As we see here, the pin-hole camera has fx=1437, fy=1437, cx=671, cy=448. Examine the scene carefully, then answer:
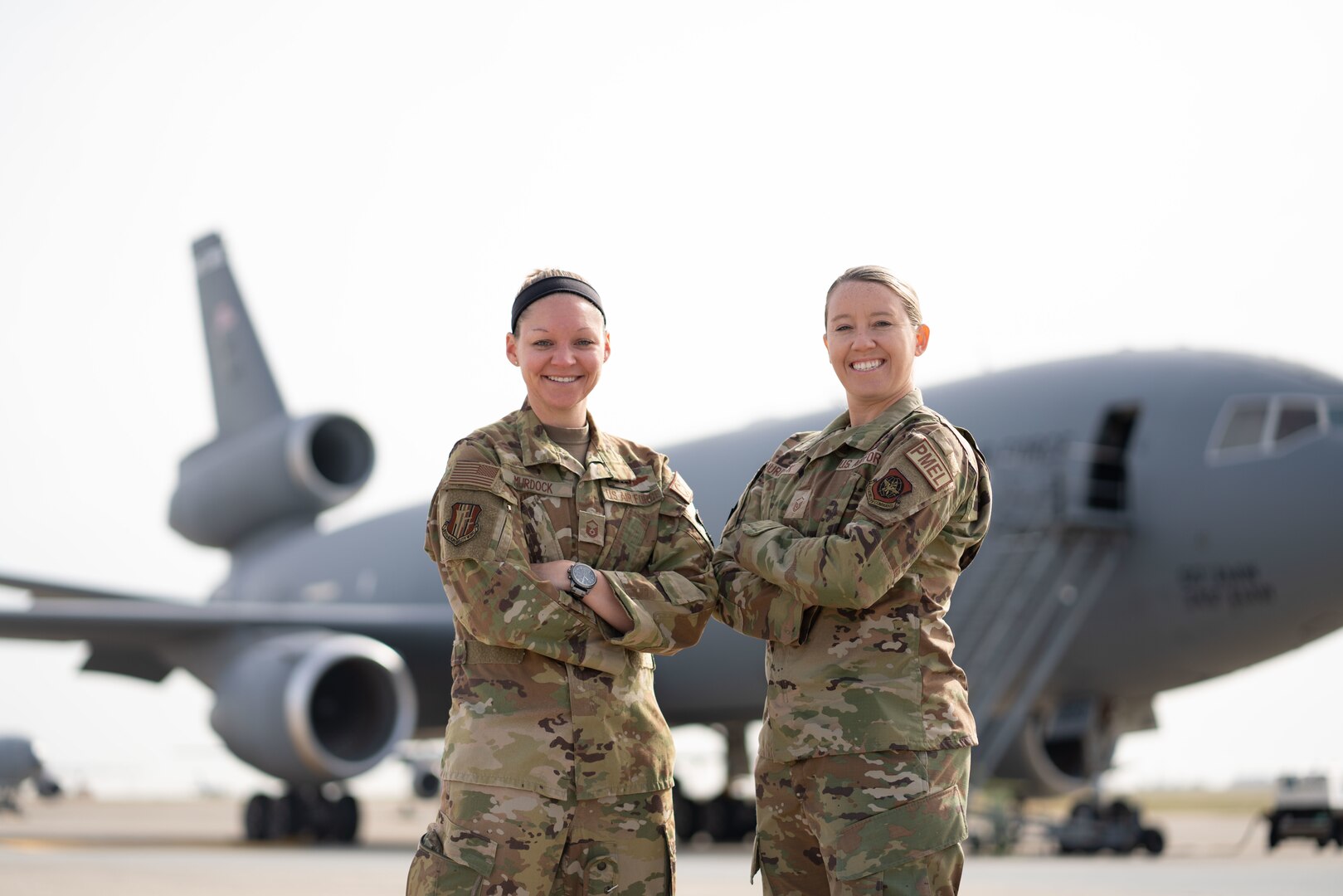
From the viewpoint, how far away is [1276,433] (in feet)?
29.6

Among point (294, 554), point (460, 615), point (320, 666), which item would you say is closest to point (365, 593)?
point (294, 554)

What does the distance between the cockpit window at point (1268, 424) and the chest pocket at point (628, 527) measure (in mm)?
7000

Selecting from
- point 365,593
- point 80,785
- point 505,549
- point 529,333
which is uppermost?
point 529,333

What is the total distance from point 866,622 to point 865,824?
1.24ft

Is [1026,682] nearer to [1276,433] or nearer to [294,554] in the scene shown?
[1276,433]

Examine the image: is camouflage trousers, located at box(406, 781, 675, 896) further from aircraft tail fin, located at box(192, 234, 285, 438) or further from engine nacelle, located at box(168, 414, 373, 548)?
aircraft tail fin, located at box(192, 234, 285, 438)

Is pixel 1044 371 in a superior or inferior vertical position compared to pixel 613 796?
superior

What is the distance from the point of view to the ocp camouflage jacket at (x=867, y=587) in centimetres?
266

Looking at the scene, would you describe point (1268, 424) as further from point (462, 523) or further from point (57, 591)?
point (57, 591)

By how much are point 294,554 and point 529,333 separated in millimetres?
15643

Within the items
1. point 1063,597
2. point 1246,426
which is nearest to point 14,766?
point 1063,597

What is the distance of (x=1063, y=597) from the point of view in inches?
366

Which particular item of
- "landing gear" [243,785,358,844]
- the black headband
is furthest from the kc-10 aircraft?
the black headband

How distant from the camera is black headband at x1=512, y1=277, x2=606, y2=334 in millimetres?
2918
